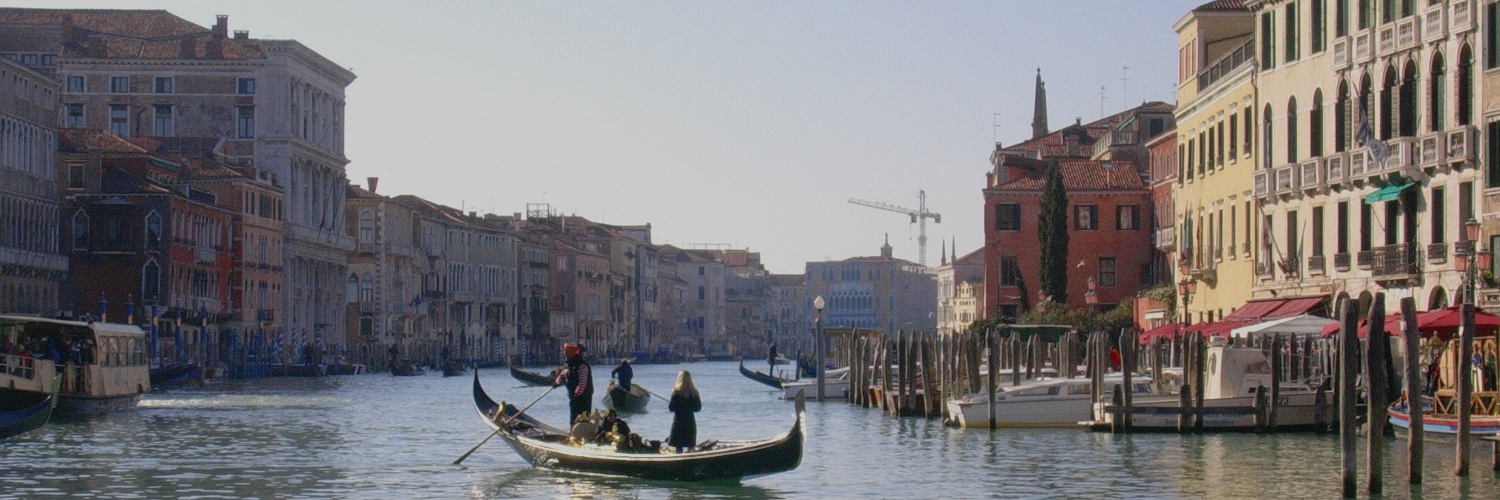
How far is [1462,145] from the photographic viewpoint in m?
30.9

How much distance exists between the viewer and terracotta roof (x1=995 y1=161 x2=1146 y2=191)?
6612 centimetres

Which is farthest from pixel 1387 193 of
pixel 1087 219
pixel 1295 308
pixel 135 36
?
pixel 135 36

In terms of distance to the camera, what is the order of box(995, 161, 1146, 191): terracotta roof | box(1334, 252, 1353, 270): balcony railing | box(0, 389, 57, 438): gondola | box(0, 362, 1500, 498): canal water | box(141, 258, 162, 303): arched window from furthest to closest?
1. box(995, 161, 1146, 191): terracotta roof
2. box(141, 258, 162, 303): arched window
3. box(1334, 252, 1353, 270): balcony railing
4. box(0, 389, 57, 438): gondola
5. box(0, 362, 1500, 498): canal water

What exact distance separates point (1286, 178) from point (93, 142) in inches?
1481

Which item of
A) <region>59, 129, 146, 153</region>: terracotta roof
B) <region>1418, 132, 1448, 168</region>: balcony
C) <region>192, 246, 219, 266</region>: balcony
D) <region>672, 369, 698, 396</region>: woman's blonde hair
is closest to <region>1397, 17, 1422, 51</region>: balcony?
<region>1418, 132, 1448, 168</region>: balcony

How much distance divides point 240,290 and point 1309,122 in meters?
44.2

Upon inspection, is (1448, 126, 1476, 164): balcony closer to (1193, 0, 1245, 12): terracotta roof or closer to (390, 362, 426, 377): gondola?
(1193, 0, 1245, 12): terracotta roof

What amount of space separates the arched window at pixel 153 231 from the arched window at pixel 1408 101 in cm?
3939

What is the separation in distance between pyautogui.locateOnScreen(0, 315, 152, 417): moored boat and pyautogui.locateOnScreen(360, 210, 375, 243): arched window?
53439 millimetres

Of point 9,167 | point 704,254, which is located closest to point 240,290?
point 9,167

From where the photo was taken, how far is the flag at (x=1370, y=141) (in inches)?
1316

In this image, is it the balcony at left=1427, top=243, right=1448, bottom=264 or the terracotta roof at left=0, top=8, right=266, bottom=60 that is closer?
the balcony at left=1427, top=243, right=1448, bottom=264

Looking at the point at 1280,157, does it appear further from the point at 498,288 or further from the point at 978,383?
the point at 498,288

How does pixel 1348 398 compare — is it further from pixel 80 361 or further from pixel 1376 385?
pixel 80 361
